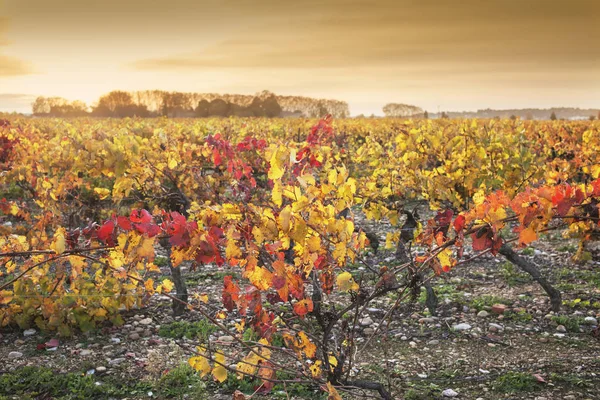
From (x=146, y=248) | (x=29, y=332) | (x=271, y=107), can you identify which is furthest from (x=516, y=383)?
(x=271, y=107)

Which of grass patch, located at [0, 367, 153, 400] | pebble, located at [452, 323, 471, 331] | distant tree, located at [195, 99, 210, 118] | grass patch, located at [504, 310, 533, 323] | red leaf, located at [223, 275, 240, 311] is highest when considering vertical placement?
distant tree, located at [195, 99, 210, 118]

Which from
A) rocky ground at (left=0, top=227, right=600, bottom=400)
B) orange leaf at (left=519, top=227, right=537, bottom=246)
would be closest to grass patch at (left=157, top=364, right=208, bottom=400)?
rocky ground at (left=0, top=227, right=600, bottom=400)

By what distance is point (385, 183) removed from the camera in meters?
7.55

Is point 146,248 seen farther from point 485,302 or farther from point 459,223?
point 485,302

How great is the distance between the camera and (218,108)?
66.8 meters

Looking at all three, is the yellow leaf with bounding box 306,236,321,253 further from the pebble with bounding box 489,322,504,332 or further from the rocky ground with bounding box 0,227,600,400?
the pebble with bounding box 489,322,504,332

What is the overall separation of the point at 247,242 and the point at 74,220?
7.24m

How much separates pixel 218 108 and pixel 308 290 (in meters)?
62.0

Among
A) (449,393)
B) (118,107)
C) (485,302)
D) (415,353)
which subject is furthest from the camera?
(118,107)

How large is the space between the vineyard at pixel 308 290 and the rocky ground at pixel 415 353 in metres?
0.02

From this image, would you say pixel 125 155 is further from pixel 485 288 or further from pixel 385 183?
pixel 485 288

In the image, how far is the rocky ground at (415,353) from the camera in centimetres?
453

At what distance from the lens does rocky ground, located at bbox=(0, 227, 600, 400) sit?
4.53m

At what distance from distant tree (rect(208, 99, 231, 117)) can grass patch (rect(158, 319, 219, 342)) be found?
61.2 meters
